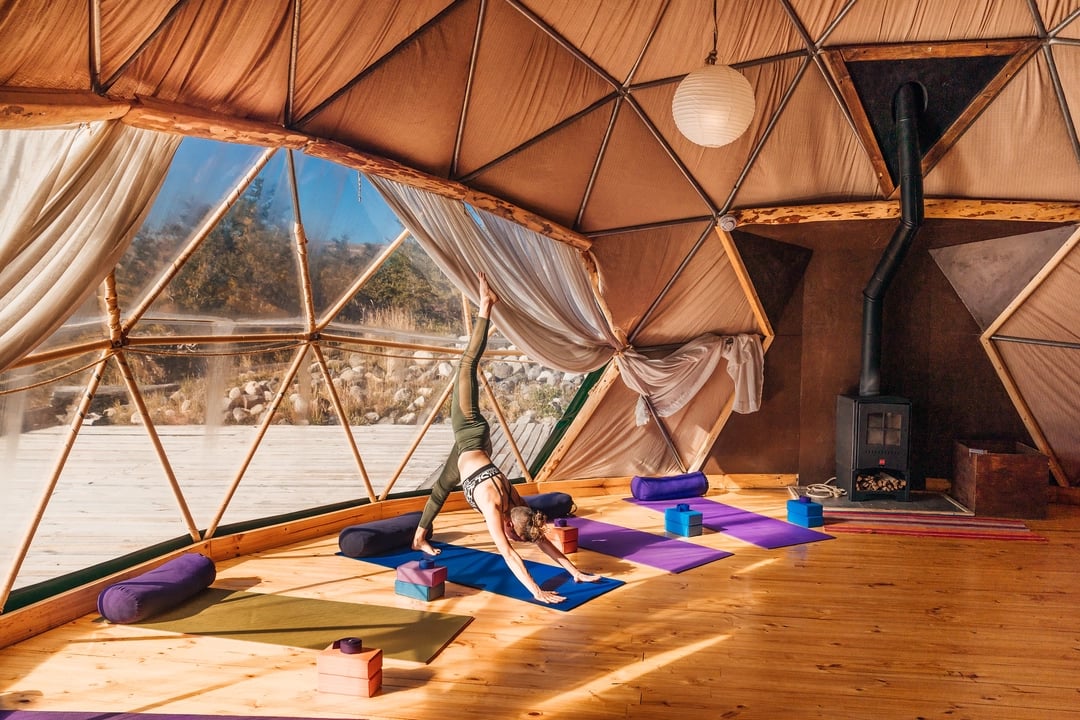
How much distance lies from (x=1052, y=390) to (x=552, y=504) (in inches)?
220

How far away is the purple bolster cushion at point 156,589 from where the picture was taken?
4598 millimetres

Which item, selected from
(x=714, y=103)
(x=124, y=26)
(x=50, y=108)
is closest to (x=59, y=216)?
(x=50, y=108)

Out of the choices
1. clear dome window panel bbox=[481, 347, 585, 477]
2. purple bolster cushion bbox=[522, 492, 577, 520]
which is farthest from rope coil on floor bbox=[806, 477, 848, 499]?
clear dome window panel bbox=[481, 347, 585, 477]

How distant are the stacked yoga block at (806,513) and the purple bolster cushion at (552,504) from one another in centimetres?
224

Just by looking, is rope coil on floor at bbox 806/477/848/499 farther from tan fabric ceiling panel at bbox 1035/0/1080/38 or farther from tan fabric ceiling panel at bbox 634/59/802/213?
tan fabric ceiling panel at bbox 1035/0/1080/38

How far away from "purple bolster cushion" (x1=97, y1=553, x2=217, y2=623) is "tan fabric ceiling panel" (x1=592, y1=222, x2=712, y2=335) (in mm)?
4840

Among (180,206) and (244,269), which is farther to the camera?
(244,269)

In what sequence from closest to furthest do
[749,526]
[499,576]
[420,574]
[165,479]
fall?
[420,574]
[165,479]
[499,576]
[749,526]

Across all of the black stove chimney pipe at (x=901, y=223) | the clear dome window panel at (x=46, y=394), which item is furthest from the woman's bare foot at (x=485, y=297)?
the black stove chimney pipe at (x=901, y=223)

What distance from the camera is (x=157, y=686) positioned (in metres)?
3.82

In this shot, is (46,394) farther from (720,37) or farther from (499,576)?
(720,37)

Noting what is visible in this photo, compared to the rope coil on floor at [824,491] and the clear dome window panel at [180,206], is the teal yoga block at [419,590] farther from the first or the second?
the rope coil on floor at [824,491]

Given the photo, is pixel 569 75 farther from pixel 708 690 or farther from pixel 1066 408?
pixel 1066 408

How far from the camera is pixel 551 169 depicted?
6.93 m
